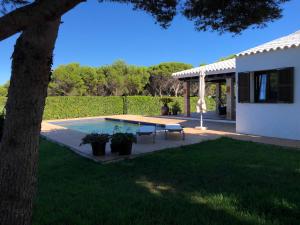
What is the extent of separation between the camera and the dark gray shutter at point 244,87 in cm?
A: 1423

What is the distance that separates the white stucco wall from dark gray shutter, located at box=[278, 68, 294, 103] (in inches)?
5.5

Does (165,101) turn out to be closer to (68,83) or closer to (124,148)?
(124,148)

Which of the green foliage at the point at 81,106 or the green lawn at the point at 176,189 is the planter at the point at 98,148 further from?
the green foliage at the point at 81,106

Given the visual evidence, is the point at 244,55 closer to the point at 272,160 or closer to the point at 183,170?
the point at 272,160

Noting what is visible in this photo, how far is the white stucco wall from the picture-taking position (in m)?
12.4

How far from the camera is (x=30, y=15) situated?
6.70ft

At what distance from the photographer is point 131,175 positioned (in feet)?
24.6

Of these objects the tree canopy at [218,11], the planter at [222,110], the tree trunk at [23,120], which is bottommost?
the planter at [222,110]

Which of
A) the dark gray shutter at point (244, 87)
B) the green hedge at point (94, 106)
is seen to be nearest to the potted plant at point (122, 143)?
the dark gray shutter at point (244, 87)

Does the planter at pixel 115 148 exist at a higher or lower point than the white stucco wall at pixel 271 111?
lower

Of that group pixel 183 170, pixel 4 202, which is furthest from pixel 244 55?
pixel 4 202

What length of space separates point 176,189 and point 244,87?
364 inches

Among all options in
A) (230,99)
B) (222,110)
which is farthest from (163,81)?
(230,99)

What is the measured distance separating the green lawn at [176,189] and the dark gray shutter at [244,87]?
4.67 meters
